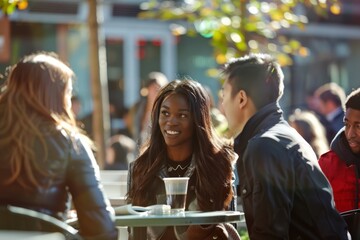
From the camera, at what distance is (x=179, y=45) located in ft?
69.3

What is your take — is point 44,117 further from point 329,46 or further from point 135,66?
point 329,46

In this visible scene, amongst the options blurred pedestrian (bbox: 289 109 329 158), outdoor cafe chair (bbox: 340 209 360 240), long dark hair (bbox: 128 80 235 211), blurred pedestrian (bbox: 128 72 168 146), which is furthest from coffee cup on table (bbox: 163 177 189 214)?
blurred pedestrian (bbox: 128 72 168 146)

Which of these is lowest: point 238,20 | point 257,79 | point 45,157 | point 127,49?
point 45,157

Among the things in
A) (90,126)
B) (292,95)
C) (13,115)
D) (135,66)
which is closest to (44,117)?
(13,115)

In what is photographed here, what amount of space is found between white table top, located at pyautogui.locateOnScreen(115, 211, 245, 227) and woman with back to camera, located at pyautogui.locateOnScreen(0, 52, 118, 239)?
94mm

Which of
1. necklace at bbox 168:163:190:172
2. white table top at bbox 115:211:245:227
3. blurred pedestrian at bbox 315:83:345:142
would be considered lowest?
white table top at bbox 115:211:245:227

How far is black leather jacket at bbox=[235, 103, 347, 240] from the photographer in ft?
16.6

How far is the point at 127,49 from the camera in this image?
2045cm

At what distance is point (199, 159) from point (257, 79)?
665mm

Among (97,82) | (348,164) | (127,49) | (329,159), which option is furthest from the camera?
(127,49)

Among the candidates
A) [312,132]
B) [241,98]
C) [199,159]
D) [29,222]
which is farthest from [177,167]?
[312,132]

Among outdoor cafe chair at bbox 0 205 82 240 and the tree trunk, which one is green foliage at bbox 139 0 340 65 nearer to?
the tree trunk

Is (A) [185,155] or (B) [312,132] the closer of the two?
(A) [185,155]

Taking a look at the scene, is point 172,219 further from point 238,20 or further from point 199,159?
point 238,20
